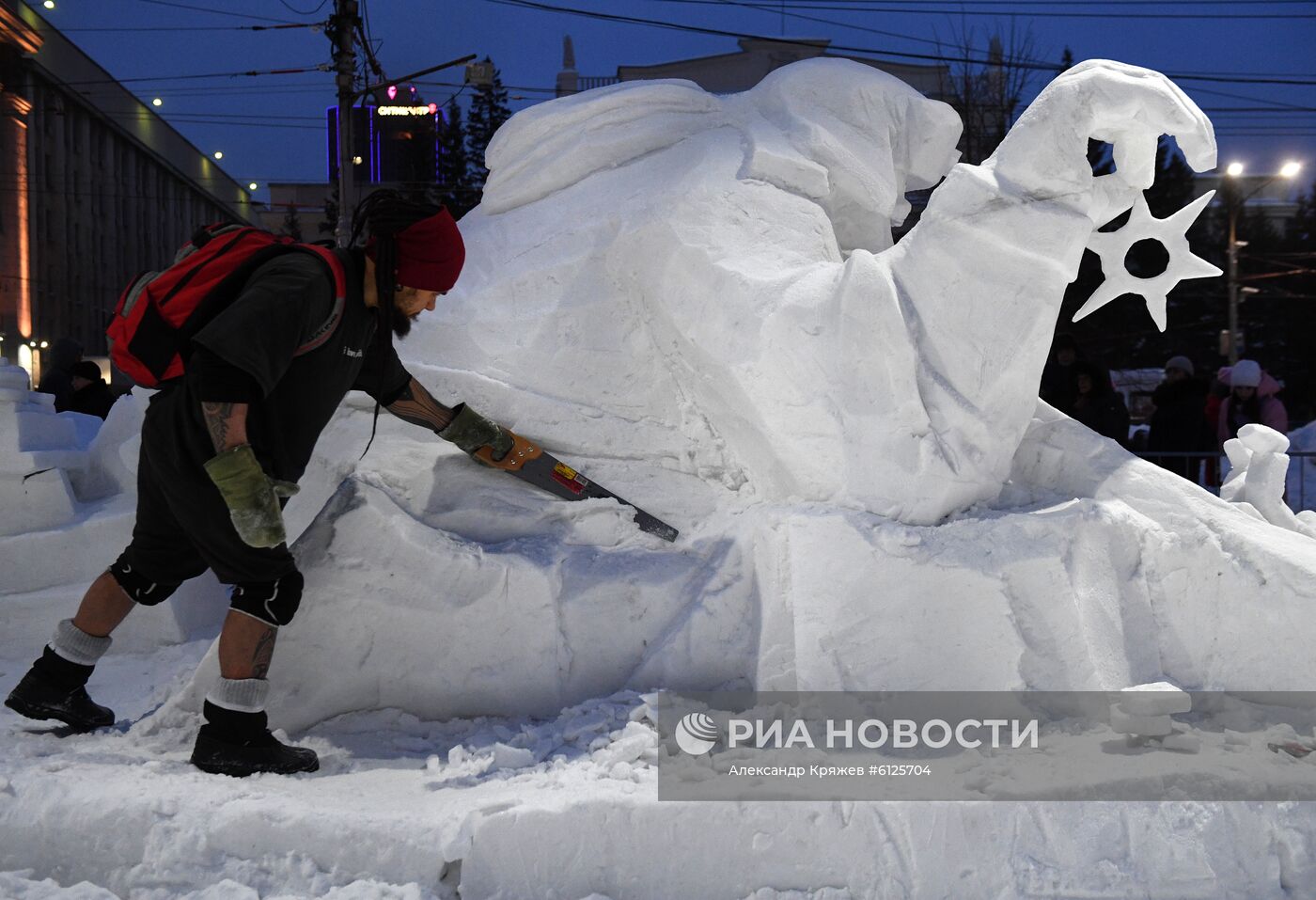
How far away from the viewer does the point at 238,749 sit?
2289mm

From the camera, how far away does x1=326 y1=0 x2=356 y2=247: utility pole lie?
346 inches

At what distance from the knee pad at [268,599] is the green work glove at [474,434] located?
72cm

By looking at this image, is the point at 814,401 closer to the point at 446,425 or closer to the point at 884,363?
the point at 884,363

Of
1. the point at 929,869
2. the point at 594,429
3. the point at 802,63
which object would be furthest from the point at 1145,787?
the point at 802,63

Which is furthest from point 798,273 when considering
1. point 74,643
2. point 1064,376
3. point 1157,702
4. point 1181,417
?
point 1181,417

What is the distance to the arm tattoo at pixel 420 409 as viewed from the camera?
9.32ft

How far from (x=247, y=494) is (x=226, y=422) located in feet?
0.51

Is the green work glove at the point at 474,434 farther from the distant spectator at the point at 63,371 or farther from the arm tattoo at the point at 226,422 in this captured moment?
the distant spectator at the point at 63,371

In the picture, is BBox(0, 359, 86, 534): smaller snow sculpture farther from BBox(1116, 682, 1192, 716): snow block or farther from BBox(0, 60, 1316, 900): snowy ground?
BBox(1116, 682, 1192, 716): snow block

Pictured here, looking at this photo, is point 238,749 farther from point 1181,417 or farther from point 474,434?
point 1181,417

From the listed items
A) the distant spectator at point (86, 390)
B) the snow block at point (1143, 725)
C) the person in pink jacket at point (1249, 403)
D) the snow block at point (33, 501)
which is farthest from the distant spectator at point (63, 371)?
the person in pink jacket at point (1249, 403)

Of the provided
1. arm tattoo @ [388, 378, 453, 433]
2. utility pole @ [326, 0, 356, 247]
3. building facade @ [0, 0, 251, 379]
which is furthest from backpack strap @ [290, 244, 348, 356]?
building facade @ [0, 0, 251, 379]

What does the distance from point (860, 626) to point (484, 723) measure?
38.5 inches

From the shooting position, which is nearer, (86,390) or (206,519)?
(206,519)
